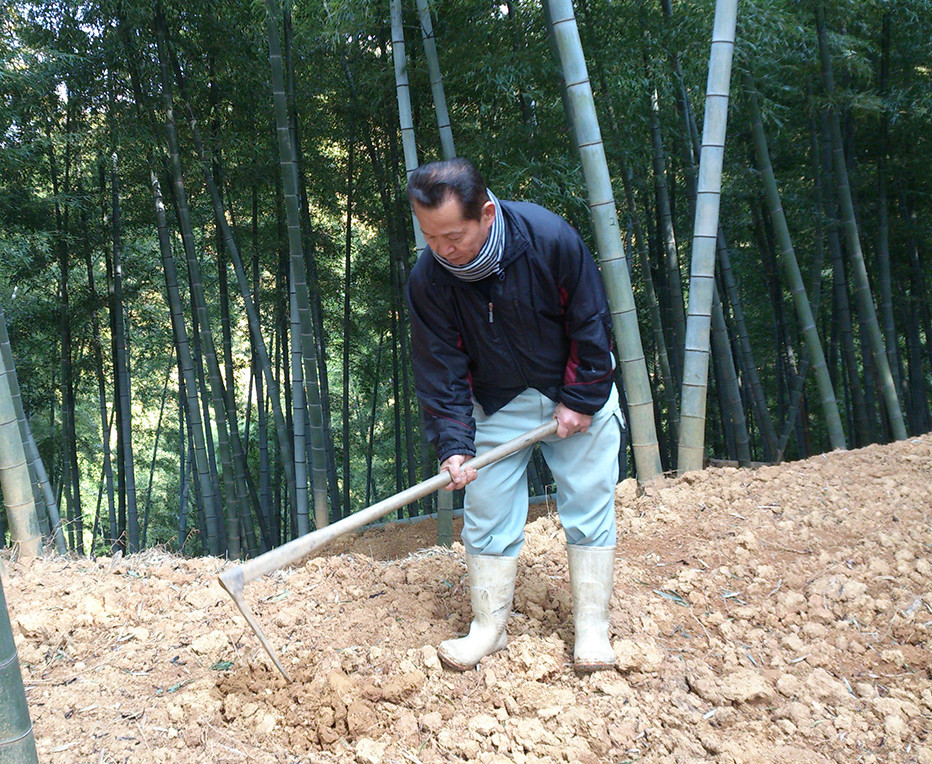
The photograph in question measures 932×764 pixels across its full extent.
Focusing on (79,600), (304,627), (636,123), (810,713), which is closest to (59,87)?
(636,123)

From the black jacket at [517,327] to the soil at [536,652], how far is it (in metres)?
0.61

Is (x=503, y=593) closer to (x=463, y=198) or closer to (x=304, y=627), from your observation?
(x=304, y=627)

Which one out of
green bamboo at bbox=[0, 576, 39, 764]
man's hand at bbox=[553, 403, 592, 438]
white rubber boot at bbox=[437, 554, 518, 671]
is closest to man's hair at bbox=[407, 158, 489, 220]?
man's hand at bbox=[553, 403, 592, 438]

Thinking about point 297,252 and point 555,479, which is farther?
point 297,252

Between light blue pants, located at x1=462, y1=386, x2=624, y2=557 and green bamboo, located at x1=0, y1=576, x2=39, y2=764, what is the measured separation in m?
1.00

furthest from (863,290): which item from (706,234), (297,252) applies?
(297,252)

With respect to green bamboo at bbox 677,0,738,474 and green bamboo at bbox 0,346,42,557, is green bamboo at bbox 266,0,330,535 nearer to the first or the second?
green bamboo at bbox 0,346,42,557

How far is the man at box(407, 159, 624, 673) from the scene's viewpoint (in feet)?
5.72

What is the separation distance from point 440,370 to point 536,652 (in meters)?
0.76

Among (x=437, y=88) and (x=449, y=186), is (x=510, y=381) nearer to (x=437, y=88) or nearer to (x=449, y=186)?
(x=449, y=186)

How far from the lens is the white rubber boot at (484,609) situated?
6.39 ft

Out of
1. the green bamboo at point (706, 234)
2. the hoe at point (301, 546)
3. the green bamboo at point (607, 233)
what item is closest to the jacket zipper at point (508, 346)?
the hoe at point (301, 546)

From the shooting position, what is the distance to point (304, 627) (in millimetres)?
2246

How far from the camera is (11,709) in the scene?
1304 mm
